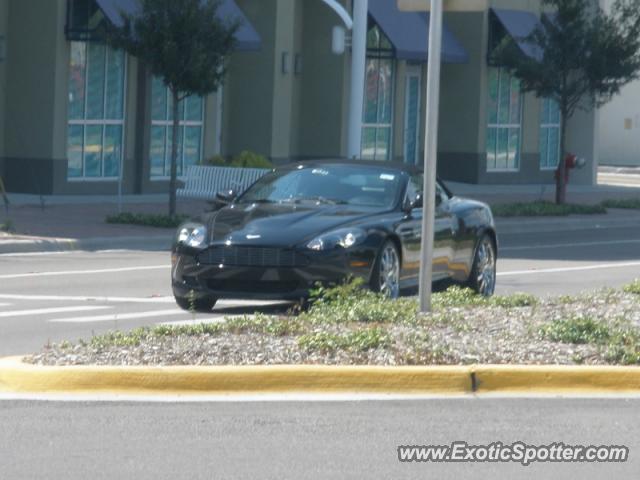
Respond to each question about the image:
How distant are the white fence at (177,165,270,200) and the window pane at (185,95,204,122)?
480 centimetres

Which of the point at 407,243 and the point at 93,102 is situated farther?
the point at 93,102

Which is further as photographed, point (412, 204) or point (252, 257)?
point (412, 204)

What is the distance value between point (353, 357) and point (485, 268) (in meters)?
6.92

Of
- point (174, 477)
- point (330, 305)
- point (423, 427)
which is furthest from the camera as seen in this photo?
point (330, 305)

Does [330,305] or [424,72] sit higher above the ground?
[424,72]

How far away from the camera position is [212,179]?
94.6ft

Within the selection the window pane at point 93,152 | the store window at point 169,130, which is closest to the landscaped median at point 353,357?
the window pane at point 93,152

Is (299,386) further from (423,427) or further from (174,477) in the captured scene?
(174,477)

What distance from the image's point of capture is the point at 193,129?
112 feet

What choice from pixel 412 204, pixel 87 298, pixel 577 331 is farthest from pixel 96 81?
pixel 577 331

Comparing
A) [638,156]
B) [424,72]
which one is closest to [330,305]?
[424,72]

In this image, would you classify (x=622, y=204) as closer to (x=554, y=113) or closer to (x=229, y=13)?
(x=554, y=113)

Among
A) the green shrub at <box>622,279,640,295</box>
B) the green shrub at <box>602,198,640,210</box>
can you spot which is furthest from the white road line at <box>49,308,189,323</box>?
the green shrub at <box>602,198,640,210</box>

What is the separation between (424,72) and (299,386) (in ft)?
106
